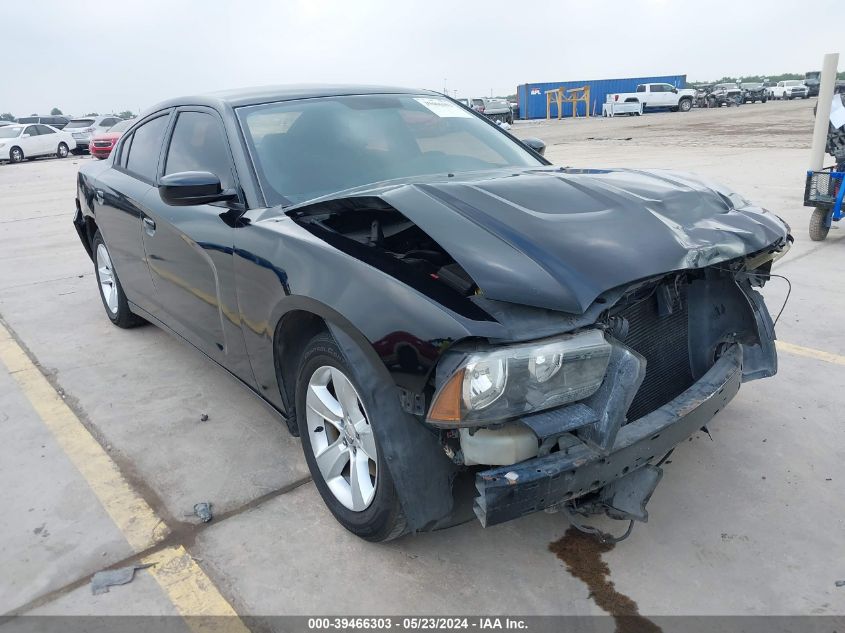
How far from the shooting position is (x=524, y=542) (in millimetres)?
2520

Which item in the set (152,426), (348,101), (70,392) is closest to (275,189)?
(348,101)

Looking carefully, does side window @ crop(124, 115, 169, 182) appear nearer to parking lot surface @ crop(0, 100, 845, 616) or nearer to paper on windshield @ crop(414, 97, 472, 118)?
parking lot surface @ crop(0, 100, 845, 616)

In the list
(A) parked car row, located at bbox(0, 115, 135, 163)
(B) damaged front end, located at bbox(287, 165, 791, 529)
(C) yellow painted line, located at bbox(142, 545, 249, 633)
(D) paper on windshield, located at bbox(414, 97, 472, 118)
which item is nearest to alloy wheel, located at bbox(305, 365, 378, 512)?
(B) damaged front end, located at bbox(287, 165, 791, 529)

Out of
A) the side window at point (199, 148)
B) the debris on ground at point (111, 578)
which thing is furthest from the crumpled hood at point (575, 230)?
the debris on ground at point (111, 578)

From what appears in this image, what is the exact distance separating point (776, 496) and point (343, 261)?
2009 millimetres

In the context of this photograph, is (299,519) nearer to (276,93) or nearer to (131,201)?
(276,93)

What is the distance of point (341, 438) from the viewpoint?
2.53 m

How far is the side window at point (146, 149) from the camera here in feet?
13.1

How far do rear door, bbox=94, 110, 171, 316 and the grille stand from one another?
9.53 ft

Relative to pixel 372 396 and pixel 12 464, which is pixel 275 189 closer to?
pixel 372 396

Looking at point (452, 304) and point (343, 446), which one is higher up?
point (452, 304)

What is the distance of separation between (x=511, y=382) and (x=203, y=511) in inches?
62.3

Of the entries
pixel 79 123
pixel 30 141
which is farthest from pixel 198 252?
pixel 79 123

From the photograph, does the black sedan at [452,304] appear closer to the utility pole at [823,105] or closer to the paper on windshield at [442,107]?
the paper on windshield at [442,107]
